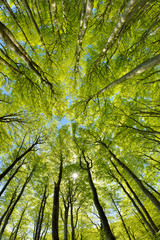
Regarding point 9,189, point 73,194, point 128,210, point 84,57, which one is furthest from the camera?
point 128,210

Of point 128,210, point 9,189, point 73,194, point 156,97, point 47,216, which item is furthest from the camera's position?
point 47,216

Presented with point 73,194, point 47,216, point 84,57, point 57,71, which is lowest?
point 57,71

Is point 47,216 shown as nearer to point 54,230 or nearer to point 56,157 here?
point 56,157

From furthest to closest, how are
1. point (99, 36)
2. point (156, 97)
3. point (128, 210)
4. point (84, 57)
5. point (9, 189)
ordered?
point (128, 210) → point (9, 189) → point (84, 57) → point (156, 97) → point (99, 36)

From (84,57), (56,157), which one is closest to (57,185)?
(56,157)

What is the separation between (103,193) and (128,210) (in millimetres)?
3960

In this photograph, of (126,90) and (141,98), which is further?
(141,98)

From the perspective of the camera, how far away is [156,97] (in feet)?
15.5

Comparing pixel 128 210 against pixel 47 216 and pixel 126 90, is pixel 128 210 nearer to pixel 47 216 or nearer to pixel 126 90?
pixel 47 216

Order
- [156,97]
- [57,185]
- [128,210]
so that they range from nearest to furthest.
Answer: [156,97]
[57,185]
[128,210]

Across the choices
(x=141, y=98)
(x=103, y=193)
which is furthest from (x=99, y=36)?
(x=103, y=193)

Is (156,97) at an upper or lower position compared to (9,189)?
lower

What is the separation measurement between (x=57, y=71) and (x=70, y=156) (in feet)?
31.4

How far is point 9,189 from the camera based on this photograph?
11398 millimetres
